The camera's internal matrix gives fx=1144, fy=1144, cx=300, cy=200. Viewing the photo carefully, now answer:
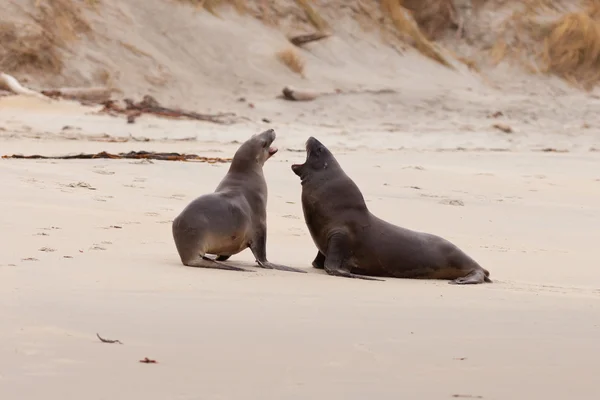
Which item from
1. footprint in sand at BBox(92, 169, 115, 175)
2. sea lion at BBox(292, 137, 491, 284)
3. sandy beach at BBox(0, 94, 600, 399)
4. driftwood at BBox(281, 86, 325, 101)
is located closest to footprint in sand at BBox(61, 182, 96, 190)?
sandy beach at BBox(0, 94, 600, 399)

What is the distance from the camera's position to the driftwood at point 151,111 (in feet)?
47.1

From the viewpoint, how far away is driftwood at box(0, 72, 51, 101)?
14569 mm

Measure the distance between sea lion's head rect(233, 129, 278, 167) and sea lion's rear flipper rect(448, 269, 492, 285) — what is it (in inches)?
57.5

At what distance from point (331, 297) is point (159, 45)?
14.1 meters

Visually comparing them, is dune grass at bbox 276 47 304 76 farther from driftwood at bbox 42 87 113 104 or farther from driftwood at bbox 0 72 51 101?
driftwood at bbox 0 72 51 101

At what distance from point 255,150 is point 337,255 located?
1057mm

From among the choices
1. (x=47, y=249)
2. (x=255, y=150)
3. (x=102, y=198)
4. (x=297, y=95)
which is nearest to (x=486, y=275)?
(x=255, y=150)

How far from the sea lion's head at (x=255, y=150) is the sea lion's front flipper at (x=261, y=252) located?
0.60 metres

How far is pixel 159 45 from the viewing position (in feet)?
59.6

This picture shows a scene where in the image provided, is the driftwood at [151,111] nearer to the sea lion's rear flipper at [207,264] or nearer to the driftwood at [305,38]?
the driftwood at [305,38]

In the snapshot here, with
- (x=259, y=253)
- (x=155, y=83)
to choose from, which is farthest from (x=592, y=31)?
(x=259, y=253)

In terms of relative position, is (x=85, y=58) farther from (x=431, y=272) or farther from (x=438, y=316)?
(x=438, y=316)

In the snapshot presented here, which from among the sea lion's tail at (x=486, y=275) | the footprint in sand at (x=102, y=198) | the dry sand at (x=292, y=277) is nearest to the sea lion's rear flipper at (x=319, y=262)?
the dry sand at (x=292, y=277)

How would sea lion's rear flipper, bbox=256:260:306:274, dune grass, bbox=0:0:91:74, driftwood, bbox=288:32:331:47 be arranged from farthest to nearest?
driftwood, bbox=288:32:331:47 → dune grass, bbox=0:0:91:74 → sea lion's rear flipper, bbox=256:260:306:274
